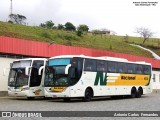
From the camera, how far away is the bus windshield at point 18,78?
1082 inches

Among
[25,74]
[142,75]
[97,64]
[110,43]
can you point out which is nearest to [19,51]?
[25,74]

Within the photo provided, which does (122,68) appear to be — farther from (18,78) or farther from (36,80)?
(18,78)

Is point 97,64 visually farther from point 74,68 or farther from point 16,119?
point 16,119

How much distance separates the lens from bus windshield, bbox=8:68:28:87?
27484 mm

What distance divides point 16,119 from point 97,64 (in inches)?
553

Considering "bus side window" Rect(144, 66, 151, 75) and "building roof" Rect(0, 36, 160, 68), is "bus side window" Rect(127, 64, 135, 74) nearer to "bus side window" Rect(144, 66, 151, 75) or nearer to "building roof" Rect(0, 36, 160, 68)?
"bus side window" Rect(144, 66, 151, 75)

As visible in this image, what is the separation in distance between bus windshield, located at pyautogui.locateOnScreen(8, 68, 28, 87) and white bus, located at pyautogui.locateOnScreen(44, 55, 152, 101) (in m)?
2.46

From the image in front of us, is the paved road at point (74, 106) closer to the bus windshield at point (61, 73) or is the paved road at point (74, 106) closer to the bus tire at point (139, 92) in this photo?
the bus windshield at point (61, 73)

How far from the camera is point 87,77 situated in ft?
85.6

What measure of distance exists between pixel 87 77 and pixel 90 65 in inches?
36.7

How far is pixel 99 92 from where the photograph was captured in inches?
1088

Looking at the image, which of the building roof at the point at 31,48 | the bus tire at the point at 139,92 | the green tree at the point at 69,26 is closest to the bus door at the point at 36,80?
the building roof at the point at 31,48

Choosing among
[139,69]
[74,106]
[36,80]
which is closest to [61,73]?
[36,80]

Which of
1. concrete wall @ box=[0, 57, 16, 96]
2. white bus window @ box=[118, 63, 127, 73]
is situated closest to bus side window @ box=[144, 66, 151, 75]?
white bus window @ box=[118, 63, 127, 73]
